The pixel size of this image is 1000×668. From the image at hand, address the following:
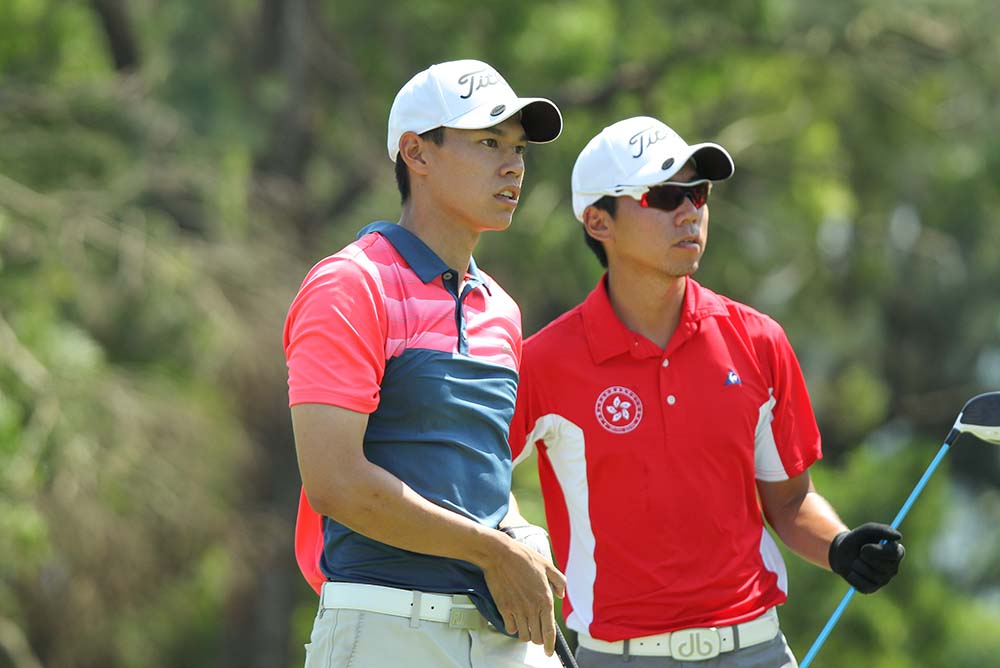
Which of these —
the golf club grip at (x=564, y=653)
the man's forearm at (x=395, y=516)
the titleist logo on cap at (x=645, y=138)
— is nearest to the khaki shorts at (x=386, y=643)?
the man's forearm at (x=395, y=516)

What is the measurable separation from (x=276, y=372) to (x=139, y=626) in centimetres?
198

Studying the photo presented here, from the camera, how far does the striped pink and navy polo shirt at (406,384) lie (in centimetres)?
280

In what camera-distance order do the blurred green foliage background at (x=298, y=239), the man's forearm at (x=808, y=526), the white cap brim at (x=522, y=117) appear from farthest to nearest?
the blurred green foliage background at (x=298, y=239)
the man's forearm at (x=808, y=526)
the white cap brim at (x=522, y=117)

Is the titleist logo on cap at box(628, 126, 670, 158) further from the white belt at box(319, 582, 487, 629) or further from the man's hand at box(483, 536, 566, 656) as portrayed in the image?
the white belt at box(319, 582, 487, 629)

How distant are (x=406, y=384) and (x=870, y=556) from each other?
4.30 feet

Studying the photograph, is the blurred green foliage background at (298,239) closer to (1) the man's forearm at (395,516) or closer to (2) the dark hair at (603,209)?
(2) the dark hair at (603,209)

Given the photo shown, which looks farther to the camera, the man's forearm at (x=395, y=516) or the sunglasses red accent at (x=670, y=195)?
the sunglasses red accent at (x=670, y=195)

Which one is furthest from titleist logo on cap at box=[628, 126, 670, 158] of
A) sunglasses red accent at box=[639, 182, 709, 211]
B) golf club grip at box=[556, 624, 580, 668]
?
golf club grip at box=[556, 624, 580, 668]

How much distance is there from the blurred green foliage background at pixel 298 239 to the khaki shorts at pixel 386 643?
5845mm

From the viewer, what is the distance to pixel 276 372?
10938 mm

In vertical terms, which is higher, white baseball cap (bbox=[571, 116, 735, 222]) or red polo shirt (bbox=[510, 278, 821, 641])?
white baseball cap (bbox=[571, 116, 735, 222])

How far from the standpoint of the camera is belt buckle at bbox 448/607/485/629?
2.92 m

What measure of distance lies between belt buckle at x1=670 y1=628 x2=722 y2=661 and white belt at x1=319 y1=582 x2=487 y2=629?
881 mm

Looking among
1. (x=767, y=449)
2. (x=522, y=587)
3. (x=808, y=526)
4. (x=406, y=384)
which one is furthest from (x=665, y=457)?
(x=406, y=384)
